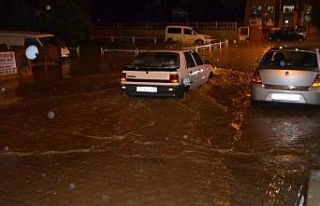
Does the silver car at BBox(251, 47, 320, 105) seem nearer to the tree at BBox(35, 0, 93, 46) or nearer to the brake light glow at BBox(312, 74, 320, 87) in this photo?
the brake light glow at BBox(312, 74, 320, 87)

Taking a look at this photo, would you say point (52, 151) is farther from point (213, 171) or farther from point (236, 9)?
point (236, 9)

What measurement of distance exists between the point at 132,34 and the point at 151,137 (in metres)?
41.7

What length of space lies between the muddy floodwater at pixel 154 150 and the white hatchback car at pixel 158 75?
1.15 feet

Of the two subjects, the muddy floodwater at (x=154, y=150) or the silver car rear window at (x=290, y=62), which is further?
the silver car rear window at (x=290, y=62)

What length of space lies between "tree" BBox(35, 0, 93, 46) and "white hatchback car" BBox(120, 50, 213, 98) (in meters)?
21.4

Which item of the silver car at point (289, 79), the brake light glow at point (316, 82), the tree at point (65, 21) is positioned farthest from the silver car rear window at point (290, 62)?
the tree at point (65, 21)

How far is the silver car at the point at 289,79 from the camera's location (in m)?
11.0

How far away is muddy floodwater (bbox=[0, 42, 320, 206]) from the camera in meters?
6.21

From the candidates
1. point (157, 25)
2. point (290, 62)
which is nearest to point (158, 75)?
point (290, 62)

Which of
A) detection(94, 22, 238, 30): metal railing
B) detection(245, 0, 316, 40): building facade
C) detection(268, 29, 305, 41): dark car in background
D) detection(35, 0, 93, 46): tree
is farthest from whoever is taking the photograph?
detection(245, 0, 316, 40): building facade

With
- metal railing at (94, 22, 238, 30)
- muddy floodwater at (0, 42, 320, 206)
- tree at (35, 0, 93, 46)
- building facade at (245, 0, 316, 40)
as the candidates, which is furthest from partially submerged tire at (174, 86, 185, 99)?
building facade at (245, 0, 316, 40)

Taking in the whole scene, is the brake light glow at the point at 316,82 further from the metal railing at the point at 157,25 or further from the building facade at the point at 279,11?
the building facade at the point at 279,11

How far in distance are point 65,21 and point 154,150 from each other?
27098mm

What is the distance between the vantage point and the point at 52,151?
8266mm
